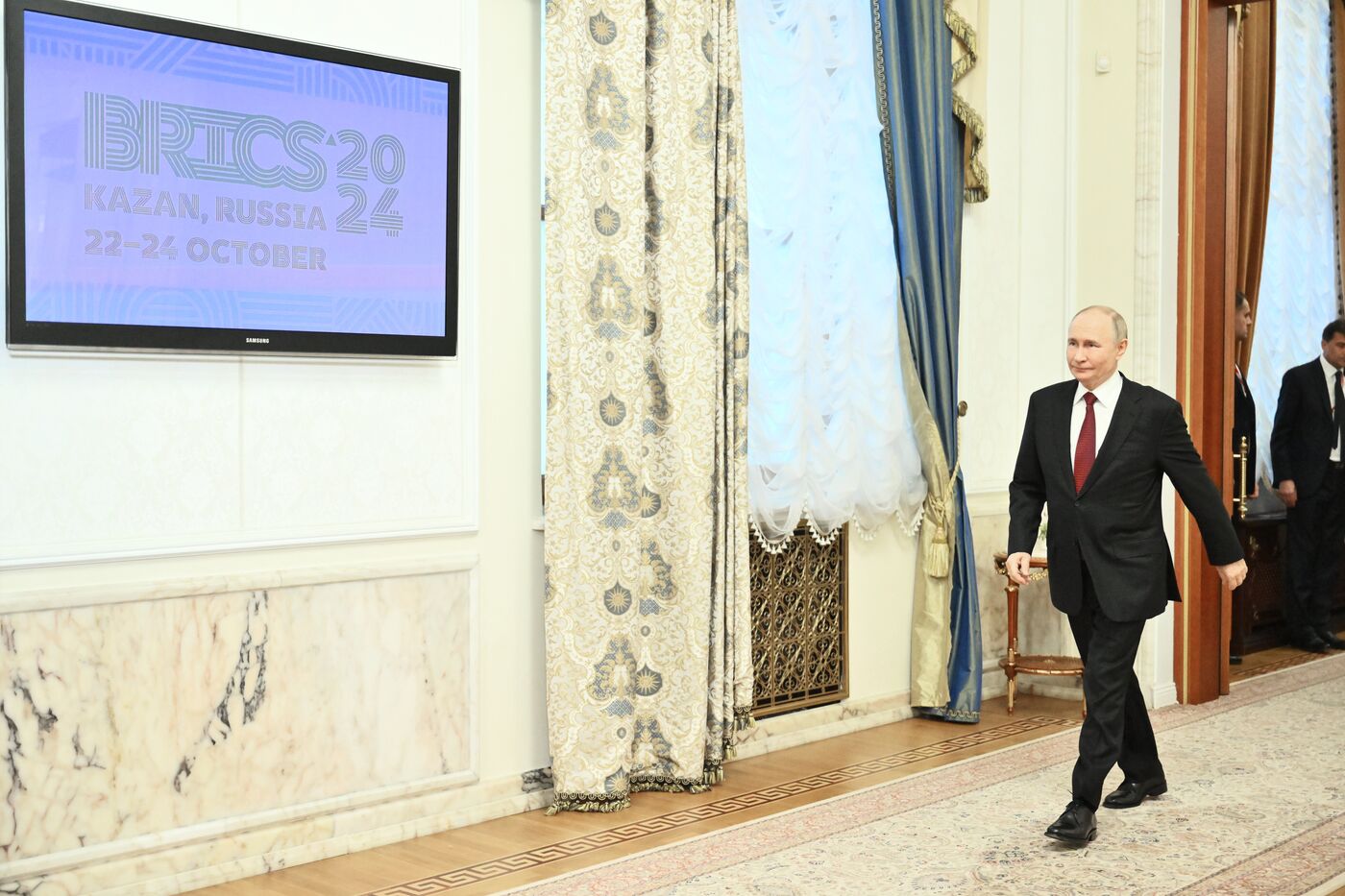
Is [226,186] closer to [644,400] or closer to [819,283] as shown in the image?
[644,400]

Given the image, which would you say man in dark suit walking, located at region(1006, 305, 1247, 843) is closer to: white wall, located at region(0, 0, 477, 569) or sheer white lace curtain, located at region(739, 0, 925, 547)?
sheer white lace curtain, located at region(739, 0, 925, 547)

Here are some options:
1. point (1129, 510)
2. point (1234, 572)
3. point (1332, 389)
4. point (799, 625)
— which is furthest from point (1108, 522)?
point (1332, 389)

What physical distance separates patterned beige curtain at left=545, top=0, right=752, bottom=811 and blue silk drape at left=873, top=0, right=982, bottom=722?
1045 millimetres

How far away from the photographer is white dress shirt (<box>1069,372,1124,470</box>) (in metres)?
4.02

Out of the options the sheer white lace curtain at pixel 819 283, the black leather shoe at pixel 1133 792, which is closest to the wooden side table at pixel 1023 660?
the sheer white lace curtain at pixel 819 283

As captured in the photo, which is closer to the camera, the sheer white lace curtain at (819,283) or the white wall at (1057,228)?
the sheer white lace curtain at (819,283)

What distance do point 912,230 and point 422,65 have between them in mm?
2350

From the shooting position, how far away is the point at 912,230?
5.55 m

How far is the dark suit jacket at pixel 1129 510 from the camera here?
13.0ft

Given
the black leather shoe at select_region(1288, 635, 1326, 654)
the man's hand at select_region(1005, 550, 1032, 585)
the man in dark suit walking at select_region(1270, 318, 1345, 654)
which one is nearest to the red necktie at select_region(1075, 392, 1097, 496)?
the man's hand at select_region(1005, 550, 1032, 585)

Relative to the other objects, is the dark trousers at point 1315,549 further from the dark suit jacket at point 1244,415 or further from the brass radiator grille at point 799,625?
the brass radiator grille at point 799,625

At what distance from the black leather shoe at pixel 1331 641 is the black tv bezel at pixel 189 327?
5.69m

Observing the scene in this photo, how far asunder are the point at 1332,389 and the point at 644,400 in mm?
4951

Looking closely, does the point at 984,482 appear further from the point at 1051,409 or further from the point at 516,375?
the point at 516,375
